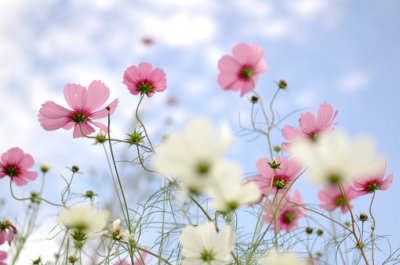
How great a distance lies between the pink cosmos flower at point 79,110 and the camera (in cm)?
87

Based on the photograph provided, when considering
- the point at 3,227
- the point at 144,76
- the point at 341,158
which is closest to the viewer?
the point at 341,158

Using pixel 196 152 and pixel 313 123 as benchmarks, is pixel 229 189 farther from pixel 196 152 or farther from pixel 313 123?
pixel 313 123

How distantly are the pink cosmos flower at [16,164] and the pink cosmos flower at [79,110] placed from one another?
1.49 ft

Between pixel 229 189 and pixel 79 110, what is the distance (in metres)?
0.54

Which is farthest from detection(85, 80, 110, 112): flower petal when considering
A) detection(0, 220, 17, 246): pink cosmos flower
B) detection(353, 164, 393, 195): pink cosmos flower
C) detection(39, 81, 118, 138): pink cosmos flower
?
detection(353, 164, 393, 195): pink cosmos flower

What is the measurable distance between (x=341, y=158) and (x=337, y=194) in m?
0.98

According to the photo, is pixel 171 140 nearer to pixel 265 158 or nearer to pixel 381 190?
pixel 265 158

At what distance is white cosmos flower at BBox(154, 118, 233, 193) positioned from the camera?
38cm

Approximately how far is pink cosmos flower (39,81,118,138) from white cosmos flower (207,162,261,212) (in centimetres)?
45

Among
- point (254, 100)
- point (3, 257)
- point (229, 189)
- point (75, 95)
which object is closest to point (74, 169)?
point (3, 257)

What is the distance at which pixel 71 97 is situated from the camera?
0.87 meters

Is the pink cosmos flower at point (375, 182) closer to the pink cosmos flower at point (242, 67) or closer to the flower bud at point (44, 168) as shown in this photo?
the pink cosmos flower at point (242, 67)

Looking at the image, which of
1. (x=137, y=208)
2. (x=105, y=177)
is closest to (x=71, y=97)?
(x=137, y=208)

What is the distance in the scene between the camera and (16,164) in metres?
1.31
